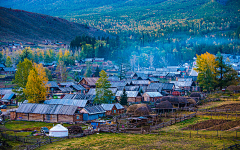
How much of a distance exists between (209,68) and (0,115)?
5623cm

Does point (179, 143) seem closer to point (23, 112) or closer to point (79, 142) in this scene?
point (79, 142)

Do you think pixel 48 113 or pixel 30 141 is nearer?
pixel 30 141

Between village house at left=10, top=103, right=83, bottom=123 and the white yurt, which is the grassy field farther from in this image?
village house at left=10, top=103, right=83, bottom=123

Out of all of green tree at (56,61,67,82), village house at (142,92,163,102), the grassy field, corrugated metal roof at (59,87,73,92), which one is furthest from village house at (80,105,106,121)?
green tree at (56,61,67,82)

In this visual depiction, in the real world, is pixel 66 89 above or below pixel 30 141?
above

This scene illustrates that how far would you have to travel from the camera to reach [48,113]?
4869cm

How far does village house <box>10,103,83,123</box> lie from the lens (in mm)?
47844

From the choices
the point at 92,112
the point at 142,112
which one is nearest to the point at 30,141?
the point at 92,112

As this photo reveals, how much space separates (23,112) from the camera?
50156mm

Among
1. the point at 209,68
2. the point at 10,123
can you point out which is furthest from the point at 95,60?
the point at 10,123

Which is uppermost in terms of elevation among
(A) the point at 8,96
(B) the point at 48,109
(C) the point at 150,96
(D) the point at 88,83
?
(D) the point at 88,83

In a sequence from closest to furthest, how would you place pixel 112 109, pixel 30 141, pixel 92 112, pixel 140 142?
pixel 30 141
pixel 140 142
pixel 92 112
pixel 112 109

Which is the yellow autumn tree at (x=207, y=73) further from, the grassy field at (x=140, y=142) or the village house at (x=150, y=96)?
the grassy field at (x=140, y=142)

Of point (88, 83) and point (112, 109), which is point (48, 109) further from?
point (88, 83)
